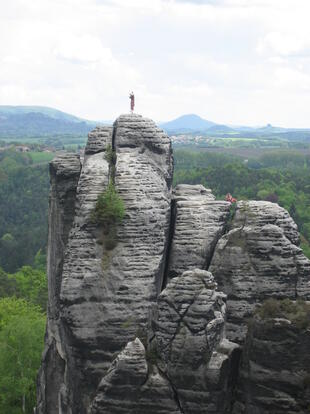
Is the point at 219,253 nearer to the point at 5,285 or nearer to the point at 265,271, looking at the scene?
the point at 265,271

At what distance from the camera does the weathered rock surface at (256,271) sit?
30.8 meters

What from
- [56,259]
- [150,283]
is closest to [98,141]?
[56,259]

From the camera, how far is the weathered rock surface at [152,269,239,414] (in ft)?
85.9

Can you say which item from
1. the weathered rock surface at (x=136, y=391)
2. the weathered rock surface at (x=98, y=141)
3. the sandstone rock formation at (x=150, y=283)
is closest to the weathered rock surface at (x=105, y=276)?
the sandstone rock formation at (x=150, y=283)

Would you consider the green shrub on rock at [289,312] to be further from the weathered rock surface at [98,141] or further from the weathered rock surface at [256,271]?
the weathered rock surface at [98,141]

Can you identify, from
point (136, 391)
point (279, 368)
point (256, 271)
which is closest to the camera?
point (279, 368)

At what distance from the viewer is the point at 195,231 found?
3353 centimetres

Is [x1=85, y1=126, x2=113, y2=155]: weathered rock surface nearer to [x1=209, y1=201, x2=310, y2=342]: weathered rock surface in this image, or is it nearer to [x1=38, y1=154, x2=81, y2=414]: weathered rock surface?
[x1=38, y1=154, x2=81, y2=414]: weathered rock surface

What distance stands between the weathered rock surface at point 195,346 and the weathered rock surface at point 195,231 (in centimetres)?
558

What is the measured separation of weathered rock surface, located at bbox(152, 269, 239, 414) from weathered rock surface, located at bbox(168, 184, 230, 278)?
5.58 meters

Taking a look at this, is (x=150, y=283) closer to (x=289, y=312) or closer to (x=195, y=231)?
(x=195, y=231)

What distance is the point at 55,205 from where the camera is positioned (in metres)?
37.3

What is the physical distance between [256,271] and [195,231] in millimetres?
4177

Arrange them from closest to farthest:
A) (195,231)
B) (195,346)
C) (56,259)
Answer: (195,346)
(195,231)
(56,259)
